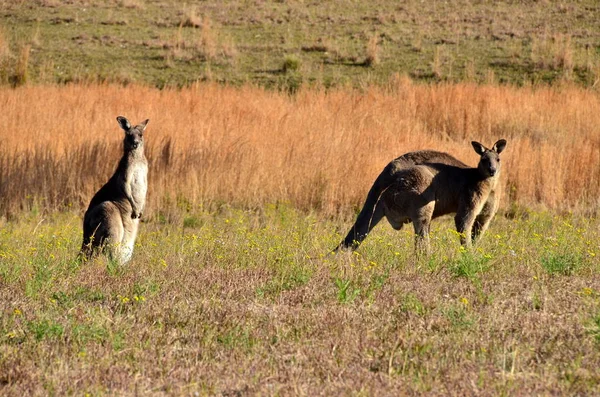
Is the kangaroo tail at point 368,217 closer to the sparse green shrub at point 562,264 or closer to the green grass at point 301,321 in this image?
the green grass at point 301,321

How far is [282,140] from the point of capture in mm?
13844

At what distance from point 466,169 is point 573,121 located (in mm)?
7882

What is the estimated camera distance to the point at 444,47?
2333cm

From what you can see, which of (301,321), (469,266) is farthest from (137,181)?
(301,321)

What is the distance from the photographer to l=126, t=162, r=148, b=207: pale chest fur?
885 cm

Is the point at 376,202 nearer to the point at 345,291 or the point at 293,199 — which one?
the point at 345,291

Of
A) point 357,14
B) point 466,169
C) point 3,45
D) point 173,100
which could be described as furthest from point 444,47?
point 466,169

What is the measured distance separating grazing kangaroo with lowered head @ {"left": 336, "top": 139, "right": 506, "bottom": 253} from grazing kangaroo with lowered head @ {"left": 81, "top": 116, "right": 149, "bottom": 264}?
80.4 inches

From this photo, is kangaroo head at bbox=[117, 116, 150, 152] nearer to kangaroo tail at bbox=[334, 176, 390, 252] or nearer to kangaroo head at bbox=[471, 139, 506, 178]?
kangaroo tail at bbox=[334, 176, 390, 252]

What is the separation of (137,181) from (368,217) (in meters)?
2.33

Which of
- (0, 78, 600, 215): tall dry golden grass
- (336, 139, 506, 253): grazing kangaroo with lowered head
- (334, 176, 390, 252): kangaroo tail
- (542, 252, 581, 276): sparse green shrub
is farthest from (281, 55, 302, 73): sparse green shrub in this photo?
(542, 252, 581, 276): sparse green shrub

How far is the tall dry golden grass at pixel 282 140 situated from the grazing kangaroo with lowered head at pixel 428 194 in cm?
363

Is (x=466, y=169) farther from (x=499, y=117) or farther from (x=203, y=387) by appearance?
(x=499, y=117)

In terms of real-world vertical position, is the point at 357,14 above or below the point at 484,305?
above
